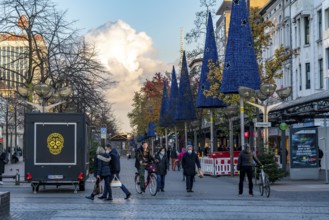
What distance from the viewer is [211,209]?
21125 mm

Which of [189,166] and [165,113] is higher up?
[165,113]

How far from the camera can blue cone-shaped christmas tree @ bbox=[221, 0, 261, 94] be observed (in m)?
39.5

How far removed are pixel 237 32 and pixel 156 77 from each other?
70.3m

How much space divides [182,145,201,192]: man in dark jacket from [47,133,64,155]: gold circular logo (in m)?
4.71

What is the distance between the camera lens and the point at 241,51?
3953 centimetres

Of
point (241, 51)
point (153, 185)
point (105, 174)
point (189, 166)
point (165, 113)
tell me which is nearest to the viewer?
point (105, 174)

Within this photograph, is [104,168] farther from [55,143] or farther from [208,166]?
[208,166]

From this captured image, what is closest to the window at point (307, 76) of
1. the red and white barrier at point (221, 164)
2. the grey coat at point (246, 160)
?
the red and white barrier at point (221, 164)

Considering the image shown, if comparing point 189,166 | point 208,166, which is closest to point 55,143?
point 189,166

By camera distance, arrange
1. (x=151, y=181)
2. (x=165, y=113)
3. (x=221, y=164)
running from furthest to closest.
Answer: (x=165, y=113), (x=221, y=164), (x=151, y=181)

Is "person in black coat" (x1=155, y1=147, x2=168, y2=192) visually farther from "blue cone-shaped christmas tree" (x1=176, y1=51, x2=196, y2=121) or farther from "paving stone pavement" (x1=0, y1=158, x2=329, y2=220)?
"blue cone-shaped christmas tree" (x1=176, y1=51, x2=196, y2=121)

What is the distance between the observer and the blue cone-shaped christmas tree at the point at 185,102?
61.1m

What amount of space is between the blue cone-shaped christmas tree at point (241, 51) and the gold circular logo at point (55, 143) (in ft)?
42.3

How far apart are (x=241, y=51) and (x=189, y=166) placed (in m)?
11.2
